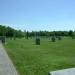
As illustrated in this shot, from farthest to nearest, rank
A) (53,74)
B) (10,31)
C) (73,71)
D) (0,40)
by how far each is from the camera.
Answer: (10,31)
(0,40)
(73,71)
(53,74)

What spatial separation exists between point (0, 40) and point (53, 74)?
34121 mm

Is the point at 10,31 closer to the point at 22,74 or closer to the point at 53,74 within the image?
the point at 22,74

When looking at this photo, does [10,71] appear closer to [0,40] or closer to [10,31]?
[0,40]

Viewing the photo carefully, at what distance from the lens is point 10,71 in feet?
39.1

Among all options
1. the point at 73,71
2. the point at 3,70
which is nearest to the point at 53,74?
the point at 73,71

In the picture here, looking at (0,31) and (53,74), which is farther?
(0,31)

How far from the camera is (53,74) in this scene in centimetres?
526

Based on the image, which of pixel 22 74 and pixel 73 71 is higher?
pixel 73 71

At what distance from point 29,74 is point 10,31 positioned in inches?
3589

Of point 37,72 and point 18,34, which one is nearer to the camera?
point 37,72

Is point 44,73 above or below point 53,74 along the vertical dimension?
below

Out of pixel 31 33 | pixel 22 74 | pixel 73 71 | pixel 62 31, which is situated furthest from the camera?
pixel 62 31

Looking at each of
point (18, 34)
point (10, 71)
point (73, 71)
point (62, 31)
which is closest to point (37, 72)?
point (10, 71)

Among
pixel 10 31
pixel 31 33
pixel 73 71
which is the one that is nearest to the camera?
pixel 73 71
